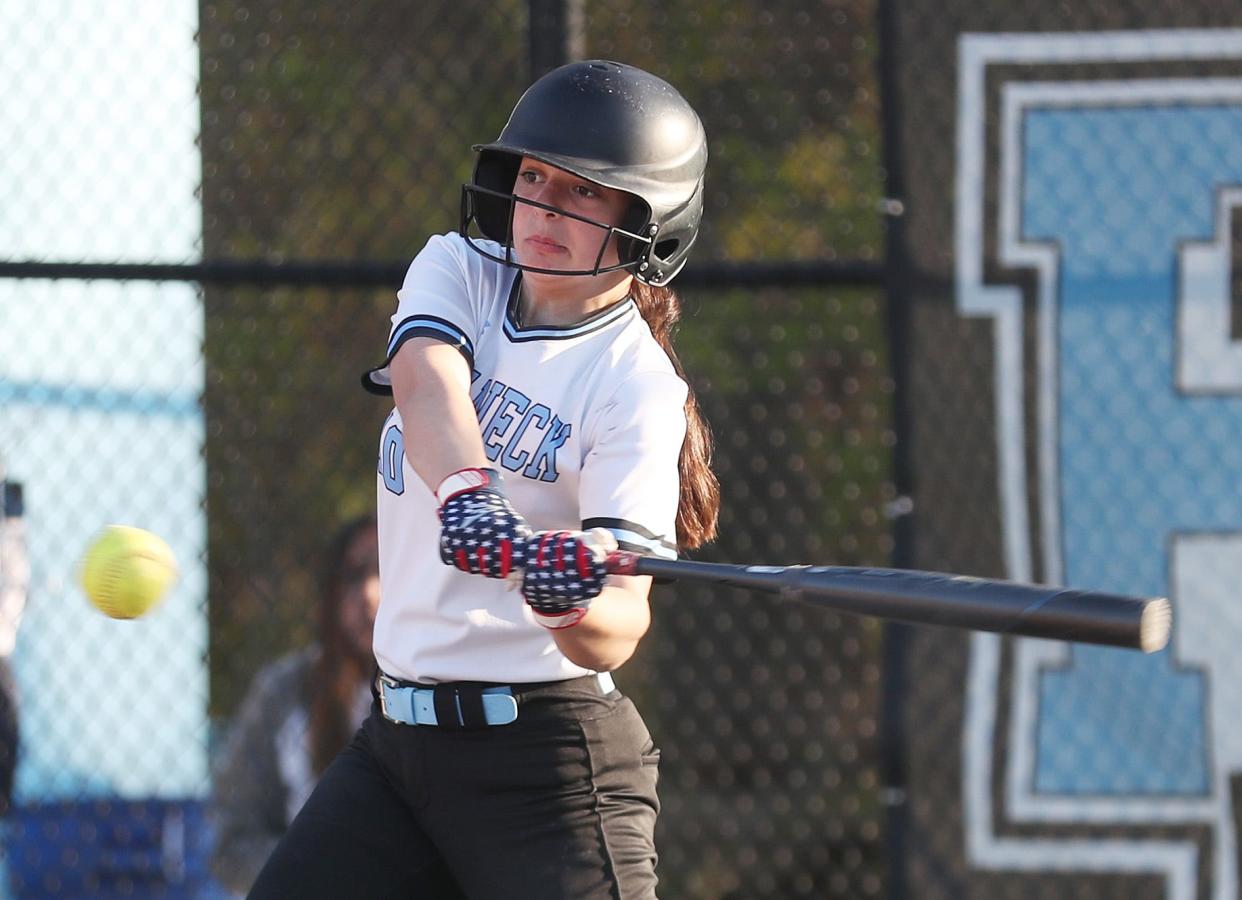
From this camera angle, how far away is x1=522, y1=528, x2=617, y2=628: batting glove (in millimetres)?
2111

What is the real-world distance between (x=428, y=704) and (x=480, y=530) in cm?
41

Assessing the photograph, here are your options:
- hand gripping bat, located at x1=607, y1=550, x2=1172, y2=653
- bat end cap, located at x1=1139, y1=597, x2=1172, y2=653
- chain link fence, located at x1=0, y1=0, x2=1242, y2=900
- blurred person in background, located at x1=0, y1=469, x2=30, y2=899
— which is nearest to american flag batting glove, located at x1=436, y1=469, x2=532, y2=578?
hand gripping bat, located at x1=607, y1=550, x2=1172, y2=653

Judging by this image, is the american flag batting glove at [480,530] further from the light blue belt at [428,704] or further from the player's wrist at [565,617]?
the light blue belt at [428,704]

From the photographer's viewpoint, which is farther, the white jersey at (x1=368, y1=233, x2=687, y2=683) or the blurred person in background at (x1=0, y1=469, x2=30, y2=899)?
the blurred person in background at (x1=0, y1=469, x2=30, y2=899)

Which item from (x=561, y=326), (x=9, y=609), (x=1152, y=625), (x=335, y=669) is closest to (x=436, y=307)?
(x=561, y=326)

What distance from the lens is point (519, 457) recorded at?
7.97 ft

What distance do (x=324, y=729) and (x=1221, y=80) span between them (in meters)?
2.87

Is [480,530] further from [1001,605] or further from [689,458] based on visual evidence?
[1001,605]

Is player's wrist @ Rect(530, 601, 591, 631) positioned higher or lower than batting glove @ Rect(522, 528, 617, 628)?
lower

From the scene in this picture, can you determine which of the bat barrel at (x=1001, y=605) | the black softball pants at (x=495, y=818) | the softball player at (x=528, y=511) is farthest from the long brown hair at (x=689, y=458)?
the bat barrel at (x=1001, y=605)

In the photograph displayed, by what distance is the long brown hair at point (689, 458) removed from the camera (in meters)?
2.58

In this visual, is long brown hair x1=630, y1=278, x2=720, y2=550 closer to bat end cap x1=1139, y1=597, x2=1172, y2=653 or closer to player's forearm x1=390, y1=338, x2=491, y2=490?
player's forearm x1=390, y1=338, x2=491, y2=490

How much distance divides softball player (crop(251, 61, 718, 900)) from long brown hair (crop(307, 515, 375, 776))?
1.88 meters

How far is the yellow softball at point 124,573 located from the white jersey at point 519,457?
784mm
